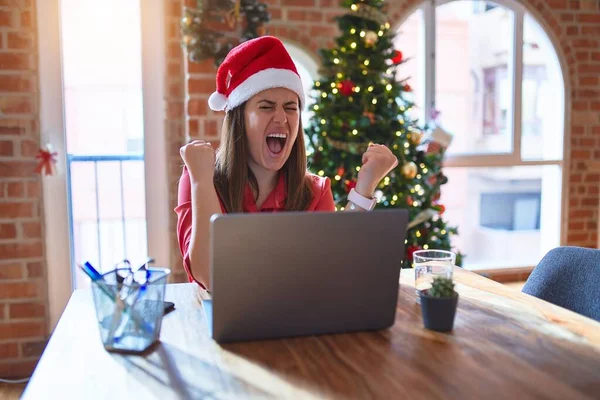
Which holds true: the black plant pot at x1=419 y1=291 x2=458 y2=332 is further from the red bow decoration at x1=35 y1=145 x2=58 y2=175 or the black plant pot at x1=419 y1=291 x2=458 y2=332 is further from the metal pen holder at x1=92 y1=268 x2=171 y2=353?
the red bow decoration at x1=35 y1=145 x2=58 y2=175

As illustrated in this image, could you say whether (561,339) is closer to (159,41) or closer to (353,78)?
(353,78)

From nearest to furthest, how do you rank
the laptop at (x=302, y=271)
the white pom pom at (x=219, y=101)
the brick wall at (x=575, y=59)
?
the laptop at (x=302, y=271), the white pom pom at (x=219, y=101), the brick wall at (x=575, y=59)

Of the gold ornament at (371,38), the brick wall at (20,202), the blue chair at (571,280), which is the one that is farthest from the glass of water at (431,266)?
the brick wall at (20,202)

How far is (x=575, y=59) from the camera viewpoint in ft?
11.9

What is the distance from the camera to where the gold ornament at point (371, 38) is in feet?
9.17

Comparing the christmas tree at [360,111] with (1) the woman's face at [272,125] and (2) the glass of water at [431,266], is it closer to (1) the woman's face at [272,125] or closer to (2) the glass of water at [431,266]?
(1) the woman's face at [272,125]

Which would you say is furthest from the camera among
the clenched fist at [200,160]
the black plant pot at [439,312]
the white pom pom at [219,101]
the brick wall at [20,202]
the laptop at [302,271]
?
the brick wall at [20,202]

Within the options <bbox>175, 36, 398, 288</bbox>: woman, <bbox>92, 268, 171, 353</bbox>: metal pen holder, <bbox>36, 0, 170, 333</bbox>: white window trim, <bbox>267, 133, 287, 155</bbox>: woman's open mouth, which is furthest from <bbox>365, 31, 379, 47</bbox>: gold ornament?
<bbox>92, 268, 171, 353</bbox>: metal pen holder

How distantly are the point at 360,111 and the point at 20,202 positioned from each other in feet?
5.47

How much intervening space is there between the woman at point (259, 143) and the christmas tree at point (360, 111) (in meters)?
1.08

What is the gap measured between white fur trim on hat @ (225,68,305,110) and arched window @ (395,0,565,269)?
67.8 inches

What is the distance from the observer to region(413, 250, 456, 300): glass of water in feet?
4.02

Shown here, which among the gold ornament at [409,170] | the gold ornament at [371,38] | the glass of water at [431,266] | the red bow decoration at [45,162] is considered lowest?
the glass of water at [431,266]

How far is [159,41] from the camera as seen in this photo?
281cm
